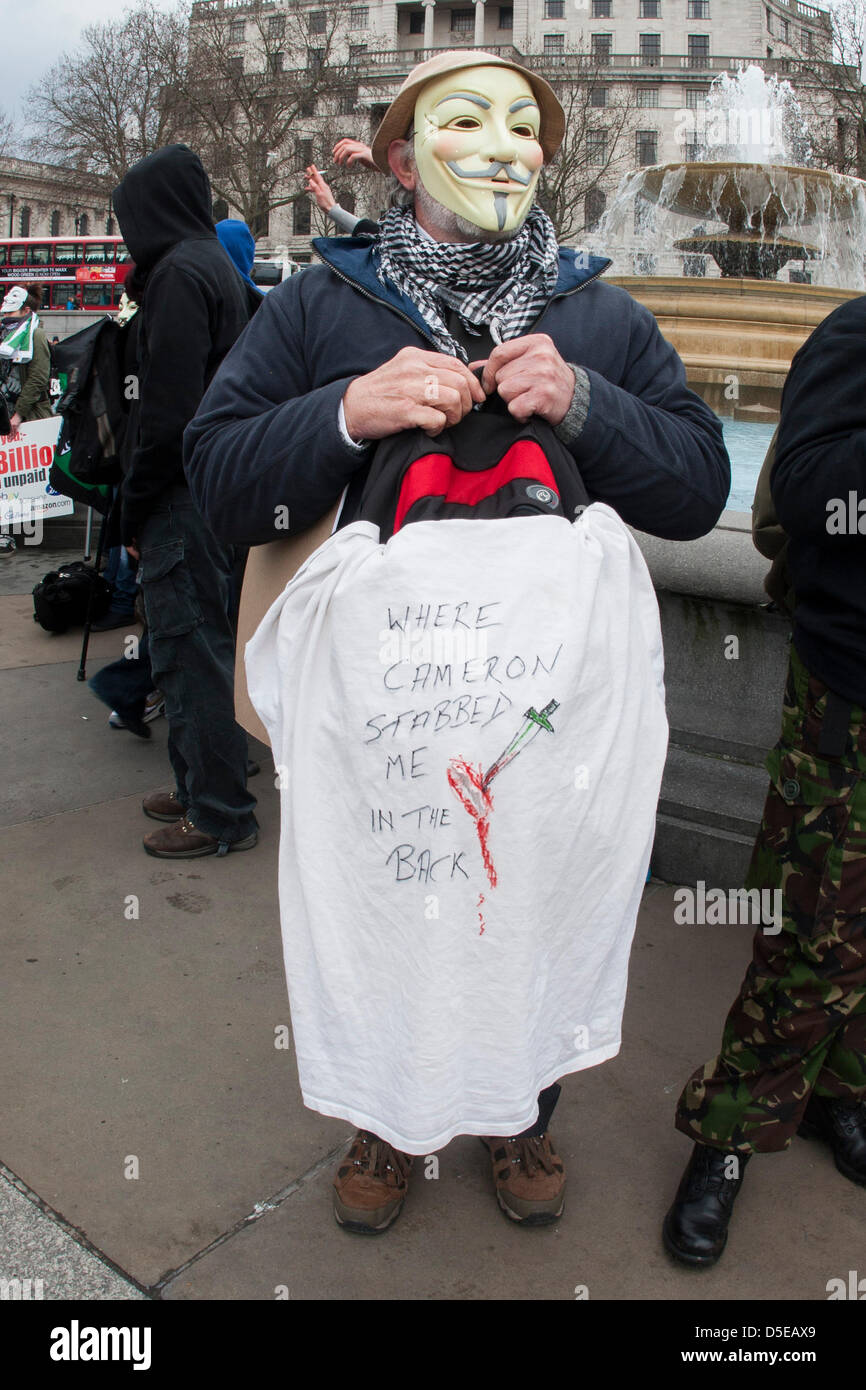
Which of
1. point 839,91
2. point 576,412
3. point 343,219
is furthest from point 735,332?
point 839,91

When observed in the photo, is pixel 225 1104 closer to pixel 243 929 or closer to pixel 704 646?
pixel 243 929

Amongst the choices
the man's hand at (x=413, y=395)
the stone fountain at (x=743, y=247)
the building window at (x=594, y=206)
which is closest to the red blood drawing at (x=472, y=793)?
the man's hand at (x=413, y=395)

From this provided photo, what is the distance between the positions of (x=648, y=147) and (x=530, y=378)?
205 ft

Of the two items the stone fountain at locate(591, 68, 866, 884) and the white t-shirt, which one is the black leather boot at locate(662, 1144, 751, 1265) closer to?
the white t-shirt

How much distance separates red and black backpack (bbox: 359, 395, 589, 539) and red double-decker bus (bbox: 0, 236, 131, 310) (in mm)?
31313

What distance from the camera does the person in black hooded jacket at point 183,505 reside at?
133 inches

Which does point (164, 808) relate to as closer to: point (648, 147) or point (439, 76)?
point (439, 76)

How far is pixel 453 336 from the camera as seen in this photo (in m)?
1.87

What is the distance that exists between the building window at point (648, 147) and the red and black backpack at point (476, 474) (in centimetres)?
5973

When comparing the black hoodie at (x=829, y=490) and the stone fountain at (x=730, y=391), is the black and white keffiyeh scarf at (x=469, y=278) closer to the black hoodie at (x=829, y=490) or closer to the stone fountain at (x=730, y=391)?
the black hoodie at (x=829, y=490)

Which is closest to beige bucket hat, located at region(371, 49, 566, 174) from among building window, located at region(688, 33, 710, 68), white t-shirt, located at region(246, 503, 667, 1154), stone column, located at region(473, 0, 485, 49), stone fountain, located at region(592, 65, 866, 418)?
white t-shirt, located at region(246, 503, 667, 1154)

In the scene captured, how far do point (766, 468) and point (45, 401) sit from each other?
9.21 meters

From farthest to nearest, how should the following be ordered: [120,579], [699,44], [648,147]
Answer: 1. [699,44]
2. [648,147]
3. [120,579]
